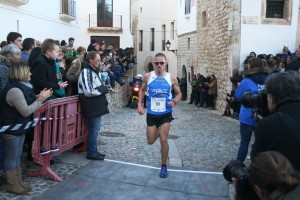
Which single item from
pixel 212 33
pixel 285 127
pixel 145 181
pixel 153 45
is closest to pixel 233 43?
A: pixel 212 33

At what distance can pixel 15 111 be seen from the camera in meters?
4.57

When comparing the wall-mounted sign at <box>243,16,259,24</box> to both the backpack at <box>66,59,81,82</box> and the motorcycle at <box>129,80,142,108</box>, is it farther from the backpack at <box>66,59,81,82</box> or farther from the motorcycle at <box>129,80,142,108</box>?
the backpack at <box>66,59,81,82</box>

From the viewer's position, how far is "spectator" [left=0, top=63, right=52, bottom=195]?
4.51 m

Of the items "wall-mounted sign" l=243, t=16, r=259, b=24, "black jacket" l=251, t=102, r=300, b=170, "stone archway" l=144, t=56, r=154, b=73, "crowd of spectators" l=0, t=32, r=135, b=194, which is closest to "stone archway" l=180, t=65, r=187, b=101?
"stone archway" l=144, t=56, r=154, b=73

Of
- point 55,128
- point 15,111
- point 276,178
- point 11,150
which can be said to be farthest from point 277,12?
point 276,178

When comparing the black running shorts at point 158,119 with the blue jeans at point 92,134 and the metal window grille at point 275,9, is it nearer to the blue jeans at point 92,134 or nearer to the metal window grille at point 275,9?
the blue jeans at point 92,134

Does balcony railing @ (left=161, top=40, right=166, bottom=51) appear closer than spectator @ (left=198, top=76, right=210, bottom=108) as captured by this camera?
No

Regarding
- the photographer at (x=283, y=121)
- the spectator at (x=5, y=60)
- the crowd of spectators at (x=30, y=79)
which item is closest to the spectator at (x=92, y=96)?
the crowd of spectators at (x=30, y=79)

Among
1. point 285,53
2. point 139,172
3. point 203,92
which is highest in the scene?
point 285,53

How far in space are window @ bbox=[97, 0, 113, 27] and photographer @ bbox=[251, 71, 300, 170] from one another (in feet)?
96.8

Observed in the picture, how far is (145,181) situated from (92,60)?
2.06 meters

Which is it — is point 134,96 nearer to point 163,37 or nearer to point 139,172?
point 139,172

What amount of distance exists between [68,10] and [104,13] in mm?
13798

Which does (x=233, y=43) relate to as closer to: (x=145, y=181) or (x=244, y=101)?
(x=145, y=181)
